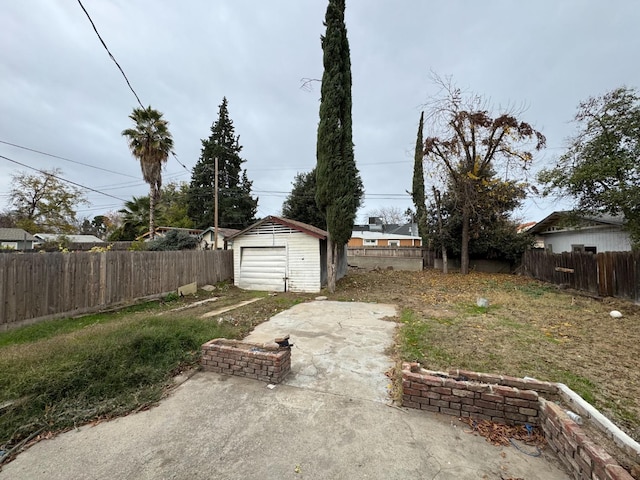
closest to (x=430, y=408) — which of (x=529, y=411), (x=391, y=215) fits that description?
(x=529, y=411)

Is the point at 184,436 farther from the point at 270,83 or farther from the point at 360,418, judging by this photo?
the point at 270,83

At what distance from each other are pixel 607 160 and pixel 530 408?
9.86 meters

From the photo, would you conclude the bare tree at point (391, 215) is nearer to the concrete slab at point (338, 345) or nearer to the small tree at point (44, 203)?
the small tree at point (44, 203)

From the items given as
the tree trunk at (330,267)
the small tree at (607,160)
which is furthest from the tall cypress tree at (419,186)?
the tree trunk at (330,267)

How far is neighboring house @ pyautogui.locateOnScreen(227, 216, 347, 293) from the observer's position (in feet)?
33.1

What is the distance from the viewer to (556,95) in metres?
9.51

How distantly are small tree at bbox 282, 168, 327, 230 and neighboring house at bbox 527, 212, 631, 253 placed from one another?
50.4ft

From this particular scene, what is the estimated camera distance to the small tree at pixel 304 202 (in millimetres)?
23266

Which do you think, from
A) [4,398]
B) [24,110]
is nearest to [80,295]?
[4,398]

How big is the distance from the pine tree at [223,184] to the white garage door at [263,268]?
15.8 meters

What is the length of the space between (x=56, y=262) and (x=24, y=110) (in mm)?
7739

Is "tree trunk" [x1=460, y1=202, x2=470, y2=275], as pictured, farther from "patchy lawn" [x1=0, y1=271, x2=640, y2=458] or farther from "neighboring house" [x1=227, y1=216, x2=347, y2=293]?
"neighboring house" [x1=227, y1=216, x2=347, y2=293]

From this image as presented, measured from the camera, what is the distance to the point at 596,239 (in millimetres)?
10836

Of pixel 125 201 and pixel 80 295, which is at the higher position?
pixel 125 201
